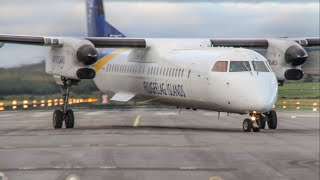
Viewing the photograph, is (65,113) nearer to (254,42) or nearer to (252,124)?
(252,124)

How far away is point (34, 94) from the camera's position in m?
30.7

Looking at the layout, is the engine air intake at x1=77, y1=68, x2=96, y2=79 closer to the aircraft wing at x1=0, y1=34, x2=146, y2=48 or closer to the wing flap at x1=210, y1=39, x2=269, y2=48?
the aircraft wing at x1=0, y1=34, x2=146, y2=48

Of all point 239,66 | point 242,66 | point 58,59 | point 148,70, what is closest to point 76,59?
point 58,59

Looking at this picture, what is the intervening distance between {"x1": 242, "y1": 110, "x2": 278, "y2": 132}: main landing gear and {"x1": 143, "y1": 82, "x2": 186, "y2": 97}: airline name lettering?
303cm

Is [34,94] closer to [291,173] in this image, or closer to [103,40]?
[103,40]

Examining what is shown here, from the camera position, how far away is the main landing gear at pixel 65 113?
31.1 metres

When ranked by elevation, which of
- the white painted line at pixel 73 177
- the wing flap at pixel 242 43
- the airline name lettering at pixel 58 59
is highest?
the white painted line at pixel 73 177

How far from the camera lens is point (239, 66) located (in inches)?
1053

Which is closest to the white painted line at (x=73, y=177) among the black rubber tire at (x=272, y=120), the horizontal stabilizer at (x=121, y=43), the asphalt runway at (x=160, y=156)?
the asphalt runway at (x=160, y=156)

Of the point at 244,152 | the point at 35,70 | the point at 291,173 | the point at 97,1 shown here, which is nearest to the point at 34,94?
the point at 35,70

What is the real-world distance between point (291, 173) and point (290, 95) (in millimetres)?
8752

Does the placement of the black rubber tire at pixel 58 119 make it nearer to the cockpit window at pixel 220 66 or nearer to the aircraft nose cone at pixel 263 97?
the cockpit window at pixel 220 66

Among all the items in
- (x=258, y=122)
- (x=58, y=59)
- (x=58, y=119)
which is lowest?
(x=58, y=119)

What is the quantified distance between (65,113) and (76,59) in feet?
7.66
